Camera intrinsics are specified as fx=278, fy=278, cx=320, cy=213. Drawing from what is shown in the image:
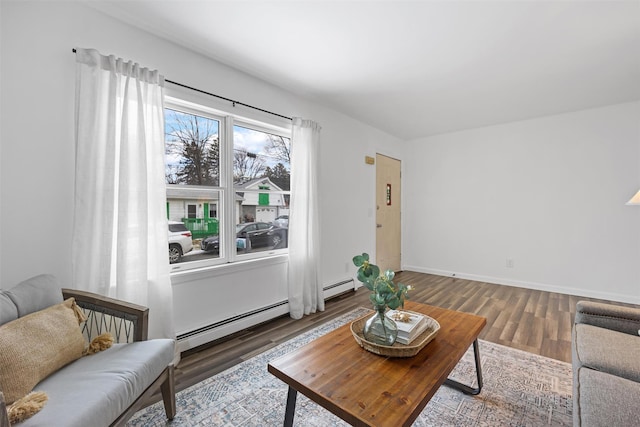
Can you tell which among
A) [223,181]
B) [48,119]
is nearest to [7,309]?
[48,119]

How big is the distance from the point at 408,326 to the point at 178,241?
196 cm

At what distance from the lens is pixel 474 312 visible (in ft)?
10.4

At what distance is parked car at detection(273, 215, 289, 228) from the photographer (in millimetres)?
3240

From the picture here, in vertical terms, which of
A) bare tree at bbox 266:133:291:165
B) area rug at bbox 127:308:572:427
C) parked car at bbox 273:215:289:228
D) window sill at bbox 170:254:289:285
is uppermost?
bare tree at bbox 266:133:291:165

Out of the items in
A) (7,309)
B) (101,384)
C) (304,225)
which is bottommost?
(101,384)

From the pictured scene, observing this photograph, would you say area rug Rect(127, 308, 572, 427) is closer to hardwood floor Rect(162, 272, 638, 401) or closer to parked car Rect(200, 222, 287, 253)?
hardwood floor Rect(162, 272, 638, 401)

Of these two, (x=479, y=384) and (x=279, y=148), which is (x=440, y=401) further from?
(x=279, y=148)

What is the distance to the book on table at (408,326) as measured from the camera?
1413 mm

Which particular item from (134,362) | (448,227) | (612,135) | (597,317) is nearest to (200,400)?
(134,362)

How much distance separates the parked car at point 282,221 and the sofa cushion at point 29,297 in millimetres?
1973

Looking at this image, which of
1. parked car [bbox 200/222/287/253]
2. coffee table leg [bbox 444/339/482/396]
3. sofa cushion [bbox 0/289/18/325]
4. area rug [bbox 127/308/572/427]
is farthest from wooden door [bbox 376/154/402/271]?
sofa cushion [bbox 0/289/18/325]

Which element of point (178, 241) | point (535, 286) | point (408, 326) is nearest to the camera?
point (408, 326)

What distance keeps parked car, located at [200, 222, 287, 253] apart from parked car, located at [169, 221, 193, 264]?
0.13m

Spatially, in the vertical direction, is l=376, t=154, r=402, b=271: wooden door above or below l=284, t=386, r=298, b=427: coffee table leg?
above
